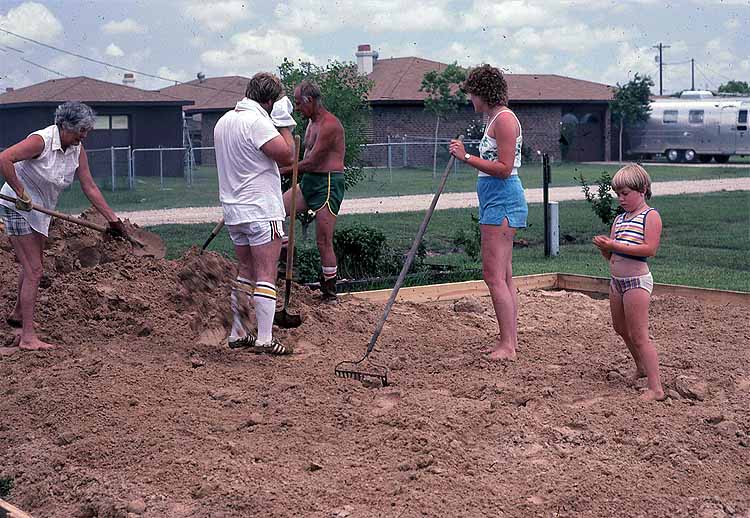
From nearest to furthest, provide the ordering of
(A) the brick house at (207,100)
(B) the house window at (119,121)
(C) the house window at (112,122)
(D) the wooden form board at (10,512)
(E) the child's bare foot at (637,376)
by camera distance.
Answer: (D) the wooden form board at (10,512) → (E) the child's bare foot at (637,376) → (C) the house window at (112,122) → (B) the house window at (119,121) → (A) the brick house at (207,100)

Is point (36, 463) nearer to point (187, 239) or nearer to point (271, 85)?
point (271, 85)

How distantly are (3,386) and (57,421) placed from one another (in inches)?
35.9

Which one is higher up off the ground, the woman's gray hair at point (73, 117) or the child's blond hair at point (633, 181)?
A: the woman's gray hair at point (73, 117)

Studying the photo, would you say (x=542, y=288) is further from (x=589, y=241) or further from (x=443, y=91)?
(x=443, y=91)

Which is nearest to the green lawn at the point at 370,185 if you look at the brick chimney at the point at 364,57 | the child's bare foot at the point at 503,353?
the brick chimney at the point at 364,57

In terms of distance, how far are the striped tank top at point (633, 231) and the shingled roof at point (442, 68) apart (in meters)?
33.3

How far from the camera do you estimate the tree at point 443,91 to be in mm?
37969

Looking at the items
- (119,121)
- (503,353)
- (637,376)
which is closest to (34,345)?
(503,353)

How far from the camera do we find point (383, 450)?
486 centimetres

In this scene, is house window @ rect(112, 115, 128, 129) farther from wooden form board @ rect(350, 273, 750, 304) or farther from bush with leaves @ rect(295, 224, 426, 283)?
wooden form board @ rect(350, 273, 750, 304)

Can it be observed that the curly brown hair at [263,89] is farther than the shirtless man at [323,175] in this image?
No

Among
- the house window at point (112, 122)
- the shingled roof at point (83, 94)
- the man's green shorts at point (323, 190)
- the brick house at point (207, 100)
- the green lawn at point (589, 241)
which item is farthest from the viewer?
the brick house at point (207, 100)

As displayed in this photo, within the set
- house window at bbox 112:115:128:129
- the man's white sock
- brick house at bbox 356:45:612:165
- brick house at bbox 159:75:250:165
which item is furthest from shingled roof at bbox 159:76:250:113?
the man's white sock

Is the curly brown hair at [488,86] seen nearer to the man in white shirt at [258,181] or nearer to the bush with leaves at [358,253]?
the man in white shirt at [258,181]
